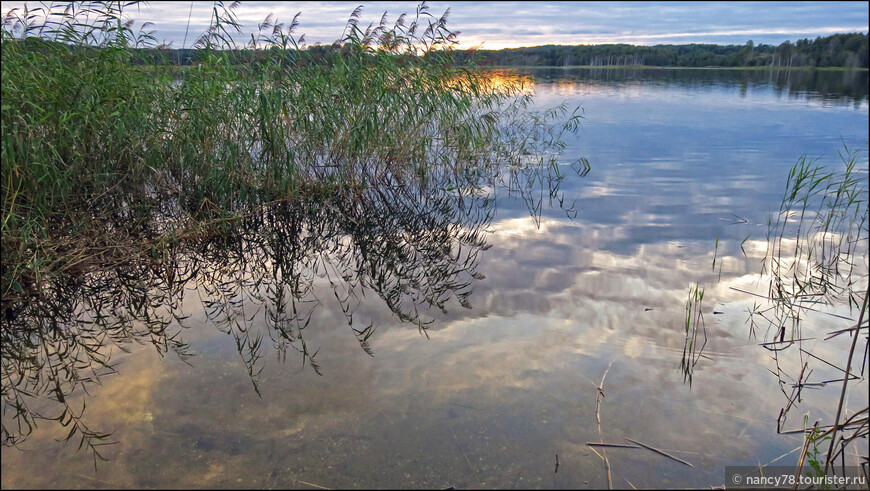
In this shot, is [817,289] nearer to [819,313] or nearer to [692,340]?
[819,313]

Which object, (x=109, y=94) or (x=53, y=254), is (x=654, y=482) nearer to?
(x=53, y=254)

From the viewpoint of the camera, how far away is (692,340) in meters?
3.94

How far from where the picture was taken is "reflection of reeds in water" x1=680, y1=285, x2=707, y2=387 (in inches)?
140

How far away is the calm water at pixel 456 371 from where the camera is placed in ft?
8.91

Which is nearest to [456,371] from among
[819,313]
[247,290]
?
[247,290]

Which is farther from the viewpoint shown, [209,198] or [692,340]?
[209,198]

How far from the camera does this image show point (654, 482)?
2.57 meters

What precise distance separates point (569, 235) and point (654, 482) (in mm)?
4360

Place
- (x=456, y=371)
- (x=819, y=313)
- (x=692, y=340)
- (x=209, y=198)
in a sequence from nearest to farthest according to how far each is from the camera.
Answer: (x=456, y=371) < (x=692, y=340) < (x=819, y=313) < (x=209, y=198)

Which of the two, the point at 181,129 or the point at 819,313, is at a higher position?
the point at 181,129

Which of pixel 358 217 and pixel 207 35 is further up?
pixel 207 35

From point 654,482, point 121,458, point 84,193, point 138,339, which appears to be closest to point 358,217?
point 84,193

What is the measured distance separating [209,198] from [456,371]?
408cm

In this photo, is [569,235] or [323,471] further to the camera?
[569,235]
